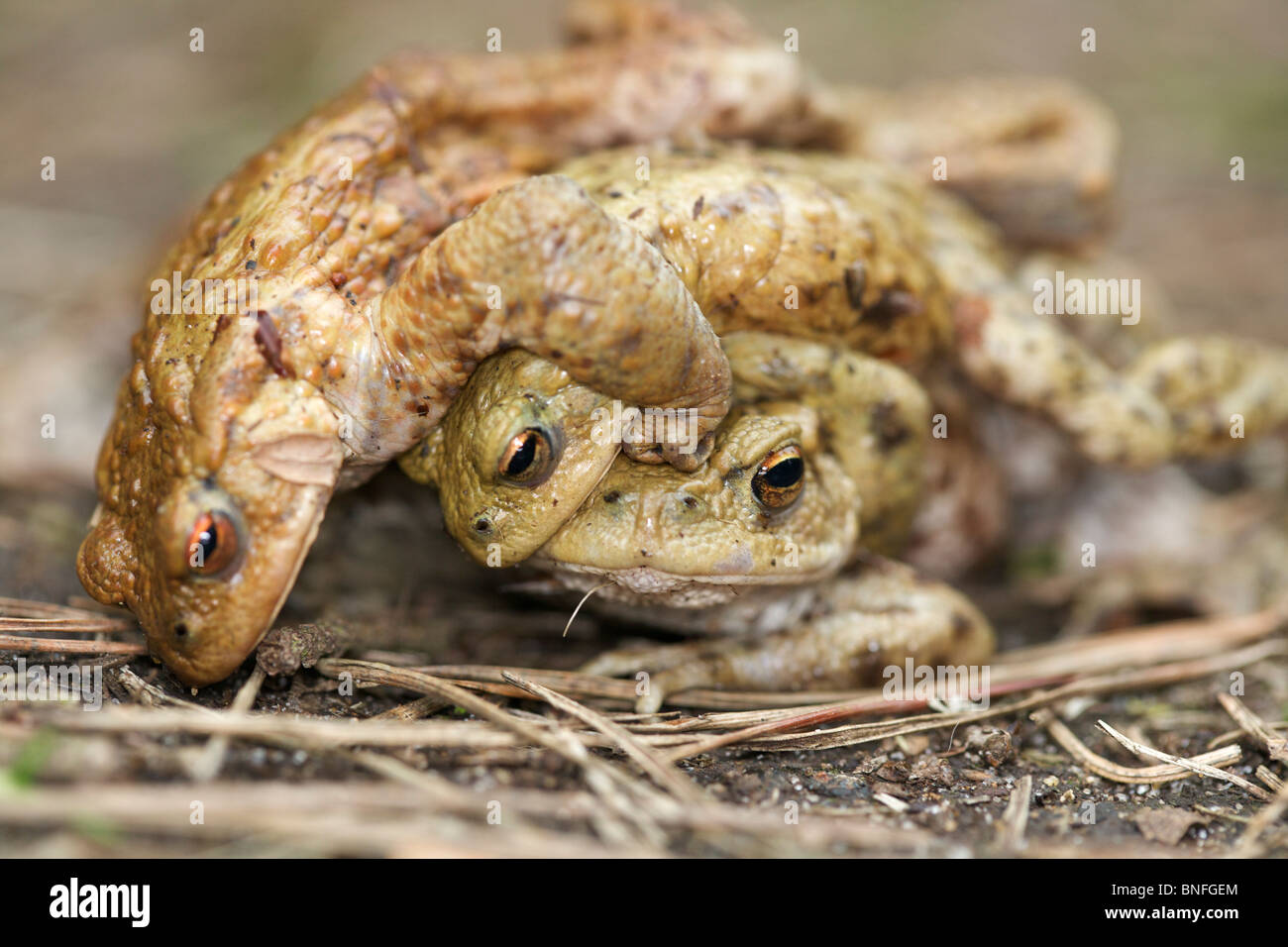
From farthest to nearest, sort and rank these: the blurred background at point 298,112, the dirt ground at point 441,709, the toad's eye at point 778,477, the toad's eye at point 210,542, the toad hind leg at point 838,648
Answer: the blurred background at point 298,112, the toad hind leg at point 838,648, the toad's eye at point 778,477, the toad's eye at point 210,542, the dirt ground at point 441,709

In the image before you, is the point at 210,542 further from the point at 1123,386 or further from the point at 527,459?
the point at 1123,386

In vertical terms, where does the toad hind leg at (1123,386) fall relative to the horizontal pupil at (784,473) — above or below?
above

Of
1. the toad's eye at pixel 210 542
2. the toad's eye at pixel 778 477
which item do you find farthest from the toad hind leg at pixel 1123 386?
the toad's eye at pixel 210 542

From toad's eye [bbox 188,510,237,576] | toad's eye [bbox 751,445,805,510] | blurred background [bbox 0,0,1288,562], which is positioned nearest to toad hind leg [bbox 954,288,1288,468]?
toad's eye [bbox 751,445,805,510]

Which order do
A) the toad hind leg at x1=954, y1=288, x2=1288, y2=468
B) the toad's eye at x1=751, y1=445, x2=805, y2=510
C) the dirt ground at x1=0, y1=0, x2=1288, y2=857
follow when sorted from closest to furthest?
the dirt ground at x1=0, y1=0, x2=1288, y2=857, the toad's eye at x1=751, y1=445, x2=805, y2=510, the toad hind leg at x1=954, y1=288, x2=1288, y2=468

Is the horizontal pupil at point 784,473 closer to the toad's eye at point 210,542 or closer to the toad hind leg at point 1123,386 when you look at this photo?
the toad hind leg at point 1123,386

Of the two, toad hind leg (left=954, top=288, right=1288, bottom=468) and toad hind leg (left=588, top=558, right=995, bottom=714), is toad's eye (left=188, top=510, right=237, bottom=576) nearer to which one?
toad hind leg (left=588, top=558, right=995, bottom=714)
